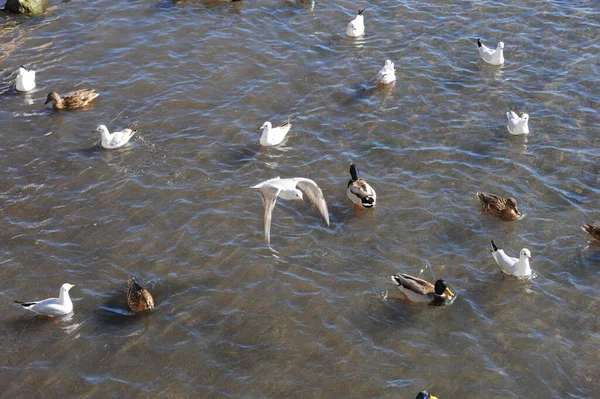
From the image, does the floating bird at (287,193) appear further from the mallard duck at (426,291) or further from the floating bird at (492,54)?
the floating bird at (492,54)

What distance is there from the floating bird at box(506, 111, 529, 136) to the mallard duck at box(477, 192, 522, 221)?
106 inches

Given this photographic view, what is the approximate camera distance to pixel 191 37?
20328mm

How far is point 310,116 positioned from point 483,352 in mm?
7785

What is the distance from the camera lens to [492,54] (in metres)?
18.6

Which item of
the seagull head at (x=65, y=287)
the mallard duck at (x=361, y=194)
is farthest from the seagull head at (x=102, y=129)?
the mallard duck at (x=361, y=194)

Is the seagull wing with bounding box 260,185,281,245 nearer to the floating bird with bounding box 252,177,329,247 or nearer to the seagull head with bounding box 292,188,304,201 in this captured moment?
the floating bird with bounding box 252,177,329,247

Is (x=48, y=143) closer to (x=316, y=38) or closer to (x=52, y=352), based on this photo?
(x=52, y=352)

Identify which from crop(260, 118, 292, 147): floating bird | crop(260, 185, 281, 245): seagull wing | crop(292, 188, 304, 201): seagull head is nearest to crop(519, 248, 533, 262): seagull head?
crop(292, 188, 304, 201): seagull head

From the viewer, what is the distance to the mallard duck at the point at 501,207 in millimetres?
13953

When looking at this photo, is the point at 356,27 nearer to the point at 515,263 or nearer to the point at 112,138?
the point at 112,138

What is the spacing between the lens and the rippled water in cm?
1125

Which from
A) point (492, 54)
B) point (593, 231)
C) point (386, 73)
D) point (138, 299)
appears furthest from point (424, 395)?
point (492, 54)

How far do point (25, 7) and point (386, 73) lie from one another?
430 inches

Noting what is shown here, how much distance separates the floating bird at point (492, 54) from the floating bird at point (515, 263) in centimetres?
734
